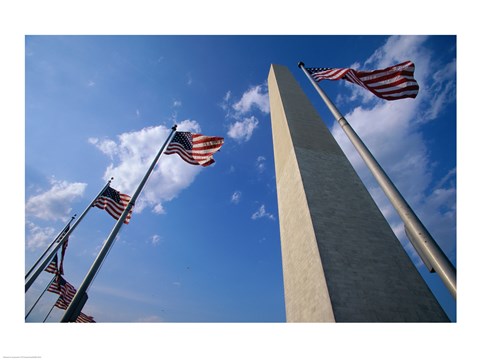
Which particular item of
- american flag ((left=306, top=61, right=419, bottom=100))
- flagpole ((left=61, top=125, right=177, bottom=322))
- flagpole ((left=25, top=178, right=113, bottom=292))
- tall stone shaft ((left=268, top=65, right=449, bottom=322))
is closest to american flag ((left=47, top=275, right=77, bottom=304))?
flagpole ((left=25, top=178, right=113, bottom=292))

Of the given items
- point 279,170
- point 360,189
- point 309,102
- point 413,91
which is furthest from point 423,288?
point 309,102

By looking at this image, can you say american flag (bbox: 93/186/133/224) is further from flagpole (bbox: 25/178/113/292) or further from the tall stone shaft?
the tall stone shaft

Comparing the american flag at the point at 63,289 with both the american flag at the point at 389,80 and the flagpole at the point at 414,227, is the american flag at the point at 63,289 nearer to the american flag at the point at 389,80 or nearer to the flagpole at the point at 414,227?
the flagpole at the point at 414,227

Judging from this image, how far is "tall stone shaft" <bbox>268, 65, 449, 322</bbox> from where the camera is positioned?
22.5 ft

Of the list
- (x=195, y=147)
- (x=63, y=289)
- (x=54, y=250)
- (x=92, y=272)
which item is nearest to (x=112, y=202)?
(x=54, y=250)

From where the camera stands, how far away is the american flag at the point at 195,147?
964 cm

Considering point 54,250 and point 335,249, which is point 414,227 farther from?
point 54,250

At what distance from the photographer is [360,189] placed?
34.6 ft

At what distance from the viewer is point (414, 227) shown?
3936mm

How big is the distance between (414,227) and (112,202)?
11231mm

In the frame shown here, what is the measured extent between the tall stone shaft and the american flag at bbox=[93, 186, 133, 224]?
7.61 m

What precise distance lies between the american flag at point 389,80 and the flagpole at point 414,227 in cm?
203

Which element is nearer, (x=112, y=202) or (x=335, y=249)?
(x=335, y=249)

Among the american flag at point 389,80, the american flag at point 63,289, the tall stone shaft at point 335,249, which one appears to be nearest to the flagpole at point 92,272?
the tall stone shaft at point 335,249
